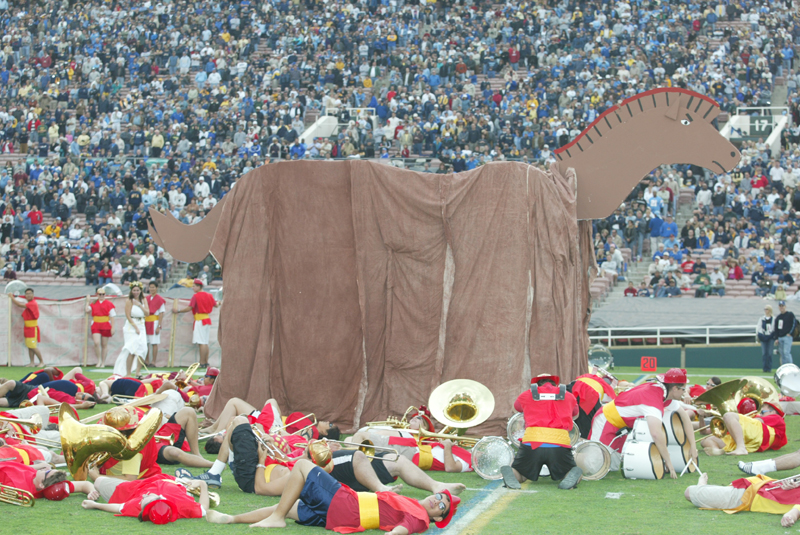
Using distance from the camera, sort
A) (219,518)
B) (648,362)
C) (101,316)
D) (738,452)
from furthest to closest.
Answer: (101,316) < (648,362) < (738,452) < (219,518)

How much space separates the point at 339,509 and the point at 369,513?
0.20 meters

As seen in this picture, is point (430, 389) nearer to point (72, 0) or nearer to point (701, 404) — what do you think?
point (701, 404)

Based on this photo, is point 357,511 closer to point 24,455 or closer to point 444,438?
point 444,438

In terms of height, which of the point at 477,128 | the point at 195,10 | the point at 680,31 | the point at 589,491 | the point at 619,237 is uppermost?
the point at 195,10

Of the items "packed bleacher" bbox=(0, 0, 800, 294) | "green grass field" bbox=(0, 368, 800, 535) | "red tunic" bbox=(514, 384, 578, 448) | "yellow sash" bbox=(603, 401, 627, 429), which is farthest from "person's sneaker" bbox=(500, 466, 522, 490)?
"packed bleacher" bbox=(0, 0, 800, 294)

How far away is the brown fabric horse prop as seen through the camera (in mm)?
10273

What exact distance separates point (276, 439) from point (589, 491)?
8.39 ft

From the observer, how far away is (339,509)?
249 inches

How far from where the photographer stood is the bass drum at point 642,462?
312 inches

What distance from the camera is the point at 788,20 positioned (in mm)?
28000

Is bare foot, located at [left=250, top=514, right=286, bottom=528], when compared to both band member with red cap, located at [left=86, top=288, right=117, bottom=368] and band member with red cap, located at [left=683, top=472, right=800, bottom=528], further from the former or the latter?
band member with red cap, located at [left=86, top=288, right=117, bottom=368]

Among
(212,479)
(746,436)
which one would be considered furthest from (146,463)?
→ (746,436)

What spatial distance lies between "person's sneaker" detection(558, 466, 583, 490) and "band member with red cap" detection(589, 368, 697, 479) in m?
0.77

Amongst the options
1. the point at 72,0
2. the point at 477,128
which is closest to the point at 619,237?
the point at 477,128
